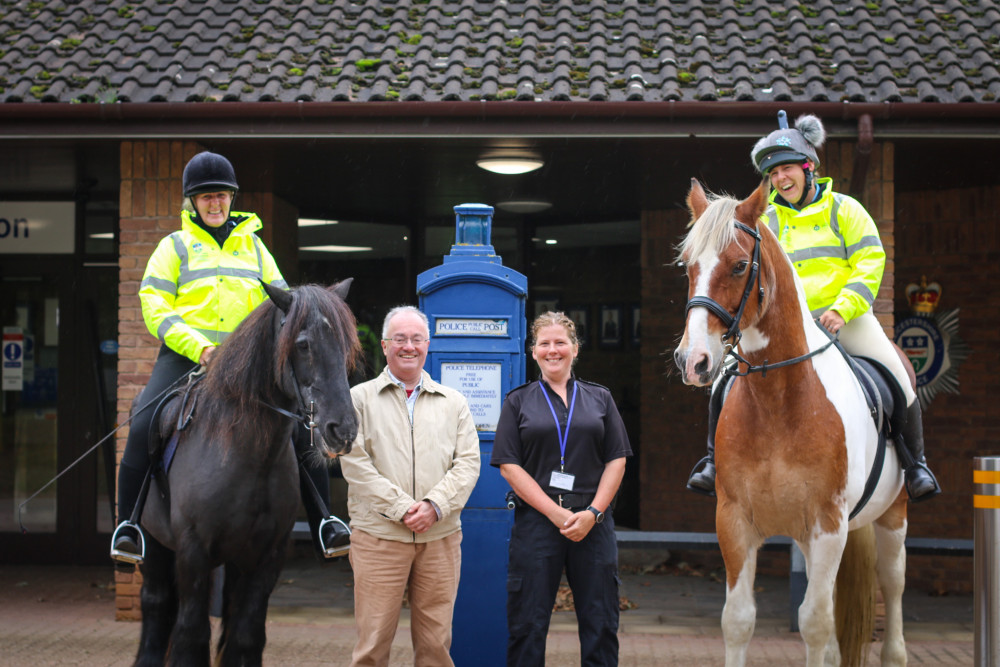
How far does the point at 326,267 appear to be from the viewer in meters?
10.1

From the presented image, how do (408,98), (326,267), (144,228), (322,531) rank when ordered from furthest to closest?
(326,267) < (144,228) < (408,98) < (322,531)

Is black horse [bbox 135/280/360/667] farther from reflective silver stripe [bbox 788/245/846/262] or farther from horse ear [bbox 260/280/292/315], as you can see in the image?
reflective silver stripe [bbox 788/245/846/262]

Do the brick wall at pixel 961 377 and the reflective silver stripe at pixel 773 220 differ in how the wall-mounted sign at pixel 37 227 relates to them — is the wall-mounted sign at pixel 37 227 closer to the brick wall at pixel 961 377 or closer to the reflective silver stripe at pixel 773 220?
the reflective silver stripe at pixel 773 220

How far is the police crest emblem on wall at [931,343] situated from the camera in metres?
8.55

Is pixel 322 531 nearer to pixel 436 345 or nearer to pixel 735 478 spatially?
pixel 436 345

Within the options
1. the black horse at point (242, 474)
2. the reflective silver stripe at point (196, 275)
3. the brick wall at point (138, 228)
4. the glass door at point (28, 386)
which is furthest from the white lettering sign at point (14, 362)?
the black horse at point (242, 474)

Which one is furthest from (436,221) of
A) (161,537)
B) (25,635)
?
(161,537)

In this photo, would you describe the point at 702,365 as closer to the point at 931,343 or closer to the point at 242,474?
the point at 242,474

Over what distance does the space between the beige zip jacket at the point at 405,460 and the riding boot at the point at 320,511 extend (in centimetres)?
19

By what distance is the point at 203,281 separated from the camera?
4.79 meters

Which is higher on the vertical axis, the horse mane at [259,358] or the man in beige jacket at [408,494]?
the horse mane at [259,358]

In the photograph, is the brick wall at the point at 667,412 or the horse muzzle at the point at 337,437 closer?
the horse muzzle at the point at 337,437

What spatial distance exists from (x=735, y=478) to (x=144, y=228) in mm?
4822

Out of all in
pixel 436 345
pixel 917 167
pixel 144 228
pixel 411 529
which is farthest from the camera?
pixel 917 167
